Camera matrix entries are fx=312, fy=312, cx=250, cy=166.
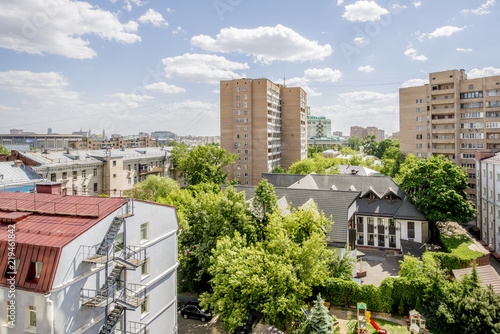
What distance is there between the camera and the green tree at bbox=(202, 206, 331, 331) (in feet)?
55.8

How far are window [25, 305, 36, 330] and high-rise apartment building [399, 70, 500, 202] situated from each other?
6164cm

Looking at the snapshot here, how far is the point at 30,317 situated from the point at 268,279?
11.0 meters

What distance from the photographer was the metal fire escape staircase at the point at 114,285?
12883 mm

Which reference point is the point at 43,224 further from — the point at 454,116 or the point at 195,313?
the point at 454,116

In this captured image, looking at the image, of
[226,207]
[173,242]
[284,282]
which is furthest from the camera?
[226,207]

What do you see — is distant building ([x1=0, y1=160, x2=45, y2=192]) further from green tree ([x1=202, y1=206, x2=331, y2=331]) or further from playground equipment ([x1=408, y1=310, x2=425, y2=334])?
playground equipment ([x1=408, y1=310, x2=425, y2=334])

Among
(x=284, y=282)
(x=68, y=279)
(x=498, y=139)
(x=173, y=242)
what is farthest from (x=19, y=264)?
(x=498, y=139)

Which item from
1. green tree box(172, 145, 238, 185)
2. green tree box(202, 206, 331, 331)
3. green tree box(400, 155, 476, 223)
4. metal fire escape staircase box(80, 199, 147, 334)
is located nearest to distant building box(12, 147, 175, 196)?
green tree box(172, 145, 238, 185)

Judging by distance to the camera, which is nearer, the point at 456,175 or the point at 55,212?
the point at 55,212

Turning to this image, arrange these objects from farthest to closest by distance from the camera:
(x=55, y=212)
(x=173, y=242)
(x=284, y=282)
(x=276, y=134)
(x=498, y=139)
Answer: (x=276, y=134) < (x=498, y=139) < (x=173, y=242) < (x=284, y=282) < (x=55, y=212)

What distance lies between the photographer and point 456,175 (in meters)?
32.8

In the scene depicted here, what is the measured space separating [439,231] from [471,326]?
20.8m

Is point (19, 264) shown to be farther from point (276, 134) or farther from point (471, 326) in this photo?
point (276, 134)

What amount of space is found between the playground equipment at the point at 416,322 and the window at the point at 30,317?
19005 millimetres
